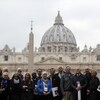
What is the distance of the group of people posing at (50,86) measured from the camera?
545 inches

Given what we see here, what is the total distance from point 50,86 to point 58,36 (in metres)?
89.2

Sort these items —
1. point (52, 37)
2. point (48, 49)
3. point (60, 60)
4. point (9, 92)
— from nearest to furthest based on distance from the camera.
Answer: point (9, 92)
point (60, 60)
point (48, 49)
point (52, 37)

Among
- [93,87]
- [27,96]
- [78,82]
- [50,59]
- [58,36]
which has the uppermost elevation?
[58,36]

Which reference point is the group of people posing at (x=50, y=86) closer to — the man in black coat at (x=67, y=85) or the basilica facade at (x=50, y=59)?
the man in black coat at (x=67, y=85)

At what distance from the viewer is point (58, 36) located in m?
103

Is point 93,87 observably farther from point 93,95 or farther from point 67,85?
point 67,85

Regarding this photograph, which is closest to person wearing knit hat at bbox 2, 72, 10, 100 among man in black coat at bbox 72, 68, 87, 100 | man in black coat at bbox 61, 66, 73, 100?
man in black coat at bbox 61, 66, 73, 100

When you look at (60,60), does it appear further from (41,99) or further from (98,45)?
(41,99)

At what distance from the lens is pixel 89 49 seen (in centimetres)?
8219

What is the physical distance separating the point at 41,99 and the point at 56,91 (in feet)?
1.69

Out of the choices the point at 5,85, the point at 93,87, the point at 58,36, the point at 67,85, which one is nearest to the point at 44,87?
the point at 67,85

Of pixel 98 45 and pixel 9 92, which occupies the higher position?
pixel 98 45

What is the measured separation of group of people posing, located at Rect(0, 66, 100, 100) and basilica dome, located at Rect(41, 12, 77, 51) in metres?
82.3

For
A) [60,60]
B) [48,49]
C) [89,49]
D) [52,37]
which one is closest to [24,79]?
A: [60,60]
